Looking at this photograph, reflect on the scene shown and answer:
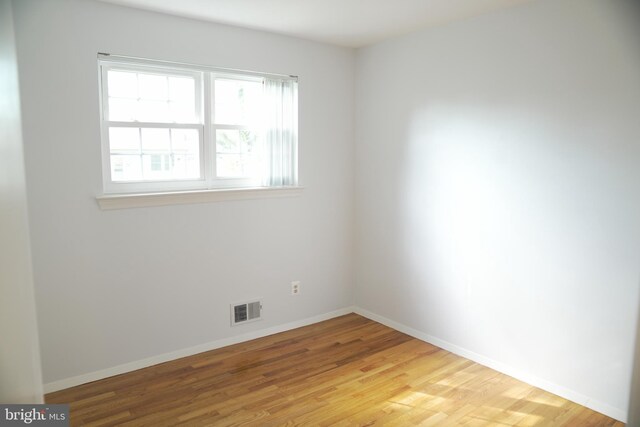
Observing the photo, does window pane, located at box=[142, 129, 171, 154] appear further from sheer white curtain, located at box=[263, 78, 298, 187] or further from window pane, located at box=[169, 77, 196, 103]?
sheer white curtain, located at box=[263, 78, 298, 187]

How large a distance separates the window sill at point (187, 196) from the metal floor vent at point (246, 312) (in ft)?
3.02

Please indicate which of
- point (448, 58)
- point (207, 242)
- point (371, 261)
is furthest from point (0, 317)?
point (371, 261)

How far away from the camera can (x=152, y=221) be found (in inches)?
127

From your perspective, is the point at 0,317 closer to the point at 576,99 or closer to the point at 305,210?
the point at 576,99

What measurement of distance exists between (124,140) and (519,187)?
2822mm

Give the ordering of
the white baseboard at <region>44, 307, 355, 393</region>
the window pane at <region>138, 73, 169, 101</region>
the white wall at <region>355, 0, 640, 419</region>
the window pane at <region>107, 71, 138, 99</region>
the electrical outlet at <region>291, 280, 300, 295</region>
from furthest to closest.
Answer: the electrical outlet at <region>291, 280, 300, 295</region> < the window pane at <region>138, 73, 169, 101</region> < the window pane at <region>107, 71, 138, 99</region> < the white baseboard at <region>44, 307, 355, 393</region> < the white wall at <region>355, 0, 640, 419</region>

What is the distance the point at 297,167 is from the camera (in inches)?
156

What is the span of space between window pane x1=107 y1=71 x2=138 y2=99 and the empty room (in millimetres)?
14

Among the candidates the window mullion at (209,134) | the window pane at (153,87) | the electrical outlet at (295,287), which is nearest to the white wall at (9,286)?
the window pane at (153,87)

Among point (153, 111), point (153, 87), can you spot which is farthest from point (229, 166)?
point (153, 87)

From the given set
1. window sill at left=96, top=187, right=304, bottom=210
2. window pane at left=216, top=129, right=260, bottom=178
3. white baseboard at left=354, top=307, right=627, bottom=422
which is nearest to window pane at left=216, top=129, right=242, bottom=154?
window pane at left=216, top=129, right=260, bottom=178

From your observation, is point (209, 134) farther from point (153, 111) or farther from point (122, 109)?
point (122, 109)

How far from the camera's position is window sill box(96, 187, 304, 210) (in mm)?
3029

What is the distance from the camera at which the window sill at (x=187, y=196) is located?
3.03 metres
